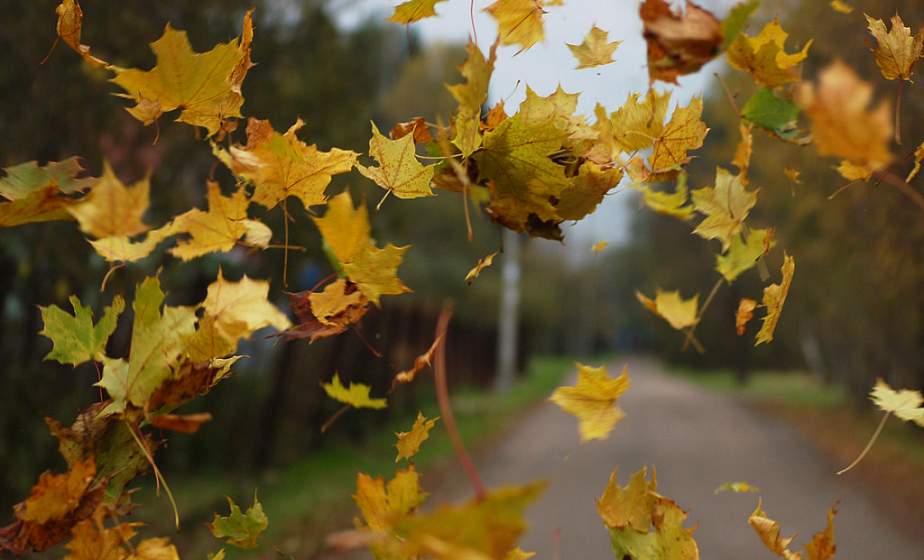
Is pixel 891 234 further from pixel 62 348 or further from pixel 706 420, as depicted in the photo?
pixel 62 348

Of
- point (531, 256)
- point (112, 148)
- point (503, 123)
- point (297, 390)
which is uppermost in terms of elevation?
point (503, 123)

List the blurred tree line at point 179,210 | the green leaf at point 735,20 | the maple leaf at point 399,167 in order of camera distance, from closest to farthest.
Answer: the green leaf at point 735,20 → the maple leaf at point 399,167 → the blurred tree line at point 179,210

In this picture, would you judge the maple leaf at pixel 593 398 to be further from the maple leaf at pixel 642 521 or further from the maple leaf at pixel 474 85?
the maple leaf at pixel 474 85

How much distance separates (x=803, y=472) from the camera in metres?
8.91

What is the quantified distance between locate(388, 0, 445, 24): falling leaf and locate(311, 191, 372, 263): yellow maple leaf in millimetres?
257

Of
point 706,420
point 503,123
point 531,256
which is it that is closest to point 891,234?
point 706,420

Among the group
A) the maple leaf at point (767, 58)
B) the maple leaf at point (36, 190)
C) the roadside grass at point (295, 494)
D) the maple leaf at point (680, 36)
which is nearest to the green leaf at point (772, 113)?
the maple leaf at point (767, 58)

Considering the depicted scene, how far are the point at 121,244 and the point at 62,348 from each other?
22 cm

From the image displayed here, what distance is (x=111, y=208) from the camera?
0.68 m

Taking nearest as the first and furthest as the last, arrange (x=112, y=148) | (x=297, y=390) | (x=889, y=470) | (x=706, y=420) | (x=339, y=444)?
(x=112, y=148)
(x=297, y=390)
(x=889, y=470)
(x=339, y=444)
(x=706, y=420)

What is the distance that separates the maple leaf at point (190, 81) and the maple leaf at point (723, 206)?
21.2 inches

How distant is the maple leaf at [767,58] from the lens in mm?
796

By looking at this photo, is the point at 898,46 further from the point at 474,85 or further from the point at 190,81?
the point at 190,81

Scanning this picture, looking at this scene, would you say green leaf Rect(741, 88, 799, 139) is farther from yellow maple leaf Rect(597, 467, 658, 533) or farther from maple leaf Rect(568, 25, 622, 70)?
yellow maple leaf Rect(597, 467, 658, 533)
